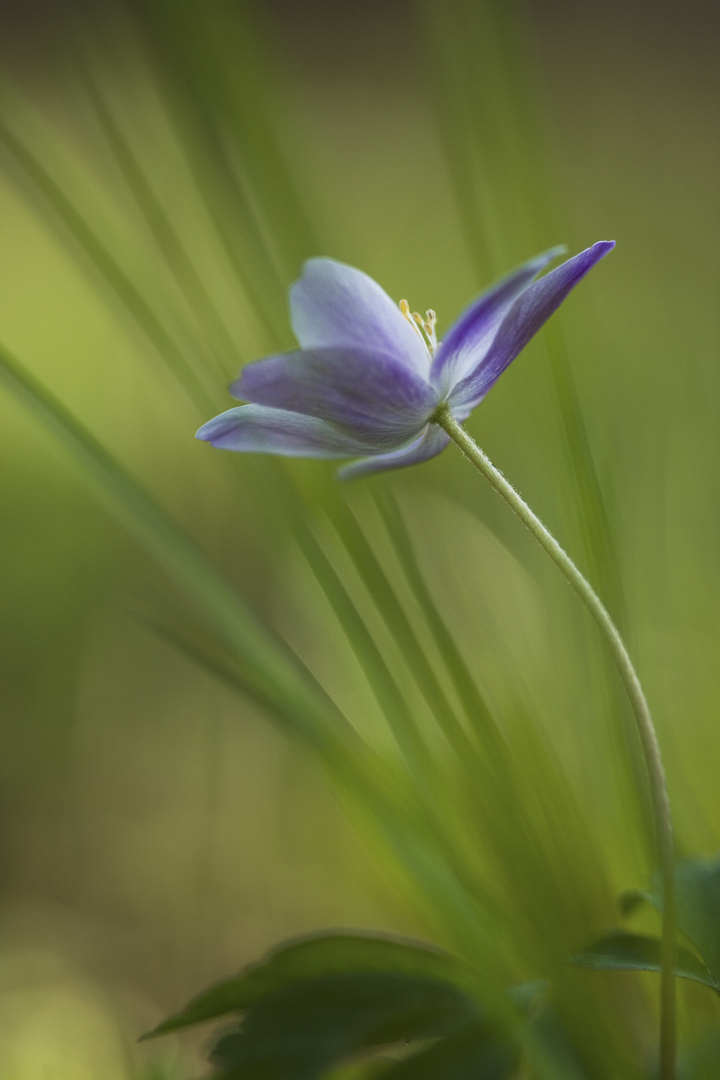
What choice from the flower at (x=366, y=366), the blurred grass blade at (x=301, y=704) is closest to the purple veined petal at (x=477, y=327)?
the flower at (x=366, y=366)

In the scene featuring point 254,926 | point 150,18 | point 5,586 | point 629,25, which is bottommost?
point 254,926

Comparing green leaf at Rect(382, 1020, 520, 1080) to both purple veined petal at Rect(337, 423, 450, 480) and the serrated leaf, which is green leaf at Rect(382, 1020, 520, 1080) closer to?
the serrated leaf

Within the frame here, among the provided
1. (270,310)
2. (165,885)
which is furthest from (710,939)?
(165,885)

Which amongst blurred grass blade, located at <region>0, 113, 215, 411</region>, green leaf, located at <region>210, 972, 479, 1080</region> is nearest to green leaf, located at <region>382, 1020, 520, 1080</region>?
green leaf, located at <region>210, 972, 479, 1080</region>

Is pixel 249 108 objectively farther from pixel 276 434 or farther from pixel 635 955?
pixel 635 955

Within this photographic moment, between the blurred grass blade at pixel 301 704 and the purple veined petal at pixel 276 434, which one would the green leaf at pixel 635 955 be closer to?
the blurred grass blade at pixel 301 704

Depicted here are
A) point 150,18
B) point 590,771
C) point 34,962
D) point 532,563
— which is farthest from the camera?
point 532,563

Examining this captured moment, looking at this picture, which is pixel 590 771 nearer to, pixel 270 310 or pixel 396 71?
pixel 270 310
